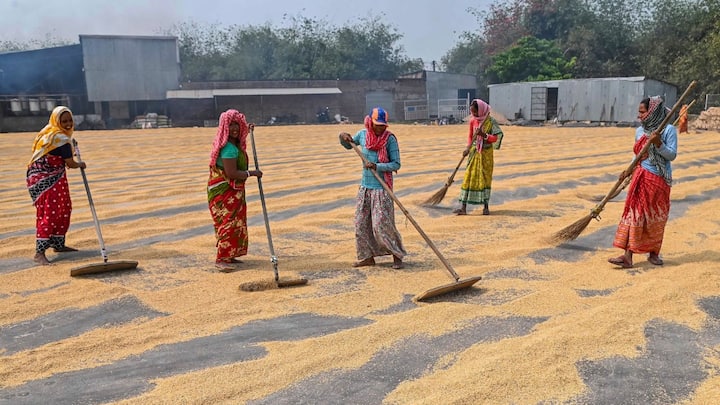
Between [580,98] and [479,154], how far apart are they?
71.2ft

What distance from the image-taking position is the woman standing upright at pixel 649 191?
436 centimetres

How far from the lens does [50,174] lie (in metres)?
4.88

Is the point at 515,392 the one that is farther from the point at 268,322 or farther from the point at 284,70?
the point at 284,70

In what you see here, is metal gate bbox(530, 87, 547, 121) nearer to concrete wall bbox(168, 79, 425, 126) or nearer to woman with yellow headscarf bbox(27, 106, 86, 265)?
concrete wall bbox(168, 79, 425, 126)

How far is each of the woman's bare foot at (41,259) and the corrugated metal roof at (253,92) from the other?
24587 mm

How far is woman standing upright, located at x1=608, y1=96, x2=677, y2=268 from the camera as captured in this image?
4363mm

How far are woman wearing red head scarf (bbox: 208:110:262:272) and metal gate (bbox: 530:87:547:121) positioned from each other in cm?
2512

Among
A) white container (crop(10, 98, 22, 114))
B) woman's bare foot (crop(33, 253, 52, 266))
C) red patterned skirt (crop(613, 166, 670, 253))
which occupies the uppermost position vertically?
white container (crop(10, 98, 22, 114))

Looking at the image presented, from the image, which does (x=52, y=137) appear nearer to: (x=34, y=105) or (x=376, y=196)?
(x=376, y=196)

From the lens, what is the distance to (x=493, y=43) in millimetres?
39531

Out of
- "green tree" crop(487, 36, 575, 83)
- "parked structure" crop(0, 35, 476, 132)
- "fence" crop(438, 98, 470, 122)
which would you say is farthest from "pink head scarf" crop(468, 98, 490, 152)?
"green tree" crop(487, 36, 575, 83)

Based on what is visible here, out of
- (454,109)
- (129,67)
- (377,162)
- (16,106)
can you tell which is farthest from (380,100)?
(377,162)

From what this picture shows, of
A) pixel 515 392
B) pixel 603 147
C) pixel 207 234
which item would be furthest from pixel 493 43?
pixel 515 392

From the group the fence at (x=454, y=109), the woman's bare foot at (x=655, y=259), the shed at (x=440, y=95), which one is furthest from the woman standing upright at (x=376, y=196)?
the shed at (x=440, y=95)
